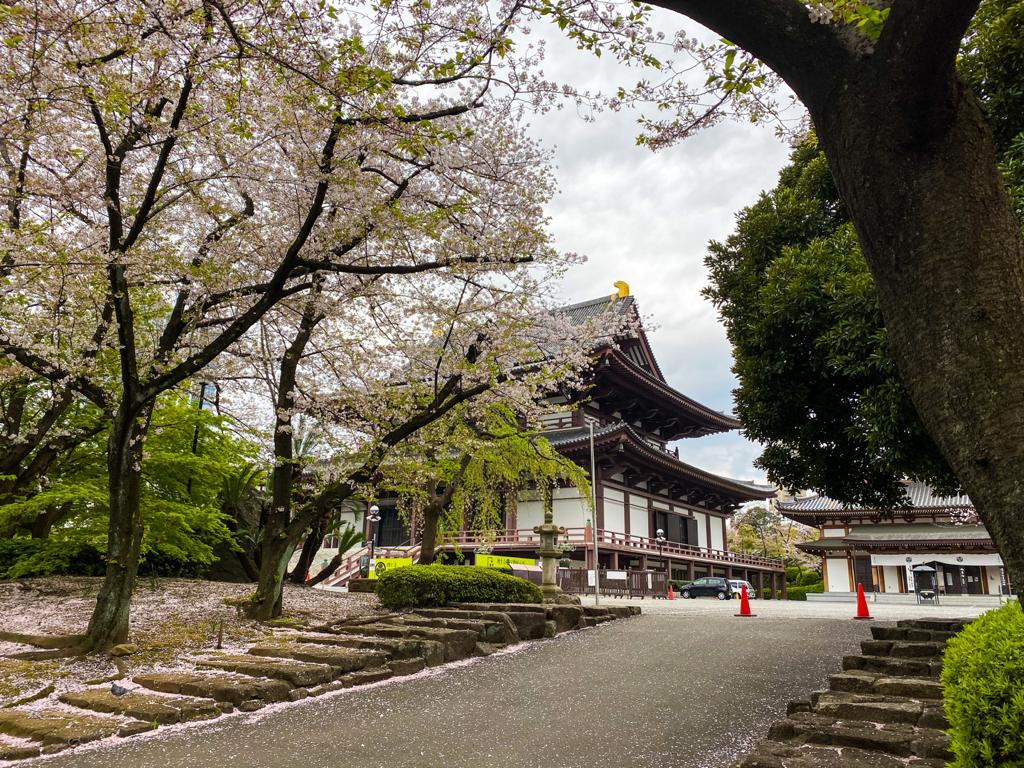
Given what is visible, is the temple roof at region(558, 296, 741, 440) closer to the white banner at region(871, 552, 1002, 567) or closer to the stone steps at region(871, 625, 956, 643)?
the white banner at region(871, 552, 1002, 567)

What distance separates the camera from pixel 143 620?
9.23 meters

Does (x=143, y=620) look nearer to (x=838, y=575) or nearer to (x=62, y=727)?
(x=62, y=727)

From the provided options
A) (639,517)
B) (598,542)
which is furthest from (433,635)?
(639,517)

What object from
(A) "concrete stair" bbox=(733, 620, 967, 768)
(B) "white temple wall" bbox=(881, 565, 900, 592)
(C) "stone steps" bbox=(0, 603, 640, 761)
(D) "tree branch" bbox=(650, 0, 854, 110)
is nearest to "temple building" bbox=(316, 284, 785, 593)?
(B) "white temple wall" bbox=(881, 565, 900, 592)

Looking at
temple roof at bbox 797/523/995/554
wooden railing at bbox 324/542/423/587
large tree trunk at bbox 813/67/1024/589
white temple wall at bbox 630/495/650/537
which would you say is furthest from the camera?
white temple wall at bbox 630/495/650/537

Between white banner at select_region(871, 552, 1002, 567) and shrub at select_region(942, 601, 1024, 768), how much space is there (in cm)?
3125

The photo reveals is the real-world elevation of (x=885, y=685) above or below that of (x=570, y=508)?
below

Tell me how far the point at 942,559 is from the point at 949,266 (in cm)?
3312

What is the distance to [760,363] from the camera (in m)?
7.27

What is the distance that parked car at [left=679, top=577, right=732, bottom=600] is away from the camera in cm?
2819

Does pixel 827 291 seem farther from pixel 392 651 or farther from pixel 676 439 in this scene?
pixel 676 439

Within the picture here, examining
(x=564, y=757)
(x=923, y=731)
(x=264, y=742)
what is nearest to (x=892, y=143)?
(x=923, y=731)

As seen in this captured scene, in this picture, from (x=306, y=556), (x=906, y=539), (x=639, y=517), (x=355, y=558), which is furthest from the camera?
(x=639, y=517)

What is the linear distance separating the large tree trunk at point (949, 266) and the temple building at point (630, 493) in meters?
19.4
